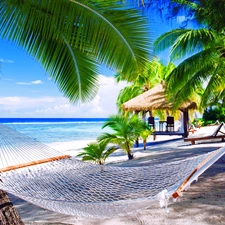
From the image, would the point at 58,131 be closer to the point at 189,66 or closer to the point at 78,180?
the point at 189,66

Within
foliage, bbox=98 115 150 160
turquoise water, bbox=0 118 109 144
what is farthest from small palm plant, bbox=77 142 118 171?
turquoise water, bbox=0 118 109 144

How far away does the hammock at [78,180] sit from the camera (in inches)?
64.0

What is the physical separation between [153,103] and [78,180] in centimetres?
743

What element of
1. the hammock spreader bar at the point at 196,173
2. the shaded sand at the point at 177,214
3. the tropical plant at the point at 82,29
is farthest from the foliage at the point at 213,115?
the hammock spreader bar at the point at 196,173

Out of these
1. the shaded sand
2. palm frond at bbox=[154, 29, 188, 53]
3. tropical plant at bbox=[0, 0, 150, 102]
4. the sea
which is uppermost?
palm frond at bbox=[154, 29, 188, 53]

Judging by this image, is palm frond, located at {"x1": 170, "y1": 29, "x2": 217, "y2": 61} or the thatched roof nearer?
palm frond, located at {"x1": 170, "y1": 29, "x2": 217, "y2": 61}

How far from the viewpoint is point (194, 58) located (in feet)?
19.7

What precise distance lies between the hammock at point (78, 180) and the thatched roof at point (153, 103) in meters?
7.04

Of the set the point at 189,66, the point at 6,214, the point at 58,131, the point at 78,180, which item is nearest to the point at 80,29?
the point at 78,180

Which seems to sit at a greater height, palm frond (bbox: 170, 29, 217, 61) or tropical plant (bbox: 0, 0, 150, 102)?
palm frond (bbox: 170, 29, 217, 61)

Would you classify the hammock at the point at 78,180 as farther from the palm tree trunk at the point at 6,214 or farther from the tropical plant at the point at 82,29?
the tropical plant at the point at 82,29

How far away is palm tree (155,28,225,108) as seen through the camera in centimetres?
595

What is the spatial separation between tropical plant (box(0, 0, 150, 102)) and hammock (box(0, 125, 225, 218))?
0.82m

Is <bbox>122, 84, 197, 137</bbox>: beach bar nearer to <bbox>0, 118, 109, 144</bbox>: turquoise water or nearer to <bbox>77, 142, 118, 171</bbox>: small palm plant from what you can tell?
<bbox>0, 118, 109, 144</bbox>: turquoise water
